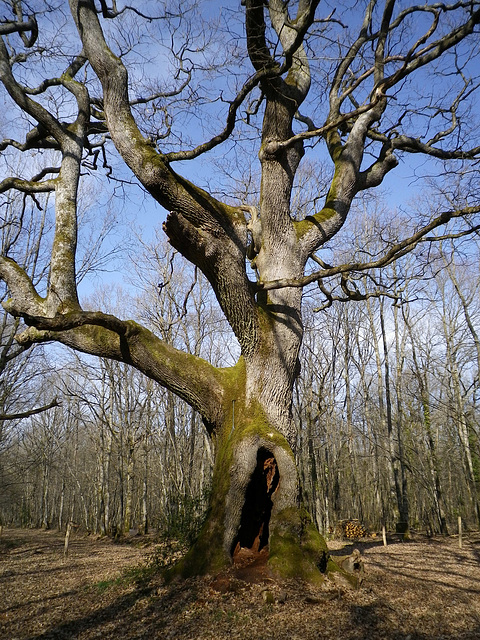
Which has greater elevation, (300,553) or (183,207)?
(183,207)

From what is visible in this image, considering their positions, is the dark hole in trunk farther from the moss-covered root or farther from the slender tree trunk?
the slender tree trunk

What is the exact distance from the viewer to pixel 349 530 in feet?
47.0

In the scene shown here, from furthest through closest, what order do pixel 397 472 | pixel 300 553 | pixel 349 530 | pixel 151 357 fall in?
pixel 397 472 < pixel 349 530 < pixel 151 357 < pixel 300 553

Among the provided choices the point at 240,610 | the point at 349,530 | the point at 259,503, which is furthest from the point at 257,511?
the point at 349,530

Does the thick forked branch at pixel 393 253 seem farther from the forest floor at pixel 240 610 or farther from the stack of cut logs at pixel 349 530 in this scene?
the stack of cut logs at pixel 349 530

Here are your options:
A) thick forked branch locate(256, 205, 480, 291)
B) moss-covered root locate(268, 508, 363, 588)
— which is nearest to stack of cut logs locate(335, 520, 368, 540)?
moss-covered root locate(268, 508, 363, 588)

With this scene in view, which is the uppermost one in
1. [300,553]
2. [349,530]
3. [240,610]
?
[300,553]

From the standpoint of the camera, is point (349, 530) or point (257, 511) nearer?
point (257, 511)

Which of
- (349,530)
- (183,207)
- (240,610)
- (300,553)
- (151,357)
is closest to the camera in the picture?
(240,610)

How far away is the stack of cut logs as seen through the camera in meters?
14.1

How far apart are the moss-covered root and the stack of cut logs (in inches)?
413

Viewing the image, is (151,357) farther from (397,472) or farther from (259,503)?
(397,472)

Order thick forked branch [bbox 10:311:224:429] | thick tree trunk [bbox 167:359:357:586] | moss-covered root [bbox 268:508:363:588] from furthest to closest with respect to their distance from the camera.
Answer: thick forked branch [bbox 10:311:224:429]
thick tree trunk [bbox 167:359:357:586]
moss-covered root [bbox 268:508:363:588]

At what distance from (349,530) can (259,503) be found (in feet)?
37.0
